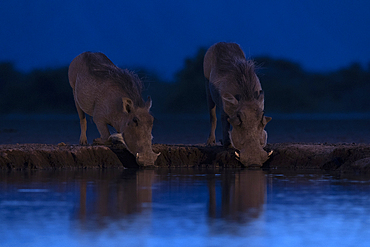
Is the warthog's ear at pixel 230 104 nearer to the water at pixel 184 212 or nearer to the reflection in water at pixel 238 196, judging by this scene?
the reflection in water at pixel 238 196

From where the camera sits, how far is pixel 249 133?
939 cm

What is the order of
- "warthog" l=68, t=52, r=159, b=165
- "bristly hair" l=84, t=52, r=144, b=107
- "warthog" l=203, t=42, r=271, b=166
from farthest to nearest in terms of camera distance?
"bristly hair" l=84, t=52, r=144, b=107 < "warthog" l=68, t=52, r=159, b=165 < "warthog" l=203, t=42, r=271, b=166

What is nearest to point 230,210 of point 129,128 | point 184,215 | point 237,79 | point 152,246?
point 184,215

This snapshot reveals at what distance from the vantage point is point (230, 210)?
4.33 metres

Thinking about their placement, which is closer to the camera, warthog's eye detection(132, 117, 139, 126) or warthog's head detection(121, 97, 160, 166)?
warthog's head detection(121, 97, 160, 166)

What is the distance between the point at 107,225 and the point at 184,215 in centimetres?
67

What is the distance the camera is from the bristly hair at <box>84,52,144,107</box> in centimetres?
1045

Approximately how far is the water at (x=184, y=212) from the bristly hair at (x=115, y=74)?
3.81 metres

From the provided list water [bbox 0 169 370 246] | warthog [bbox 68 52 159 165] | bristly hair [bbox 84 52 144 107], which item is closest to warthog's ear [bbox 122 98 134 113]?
warthog [bbox 68 52 159 165]

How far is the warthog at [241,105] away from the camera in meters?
9.34

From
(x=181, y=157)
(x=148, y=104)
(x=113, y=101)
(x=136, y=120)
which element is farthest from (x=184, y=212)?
(x=113, y=101)

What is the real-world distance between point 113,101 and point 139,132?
1413mm

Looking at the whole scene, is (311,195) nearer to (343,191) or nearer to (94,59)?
(343,191)

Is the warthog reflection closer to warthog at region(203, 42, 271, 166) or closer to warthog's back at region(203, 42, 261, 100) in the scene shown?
warthog at region(203, 42, 271, 166)
